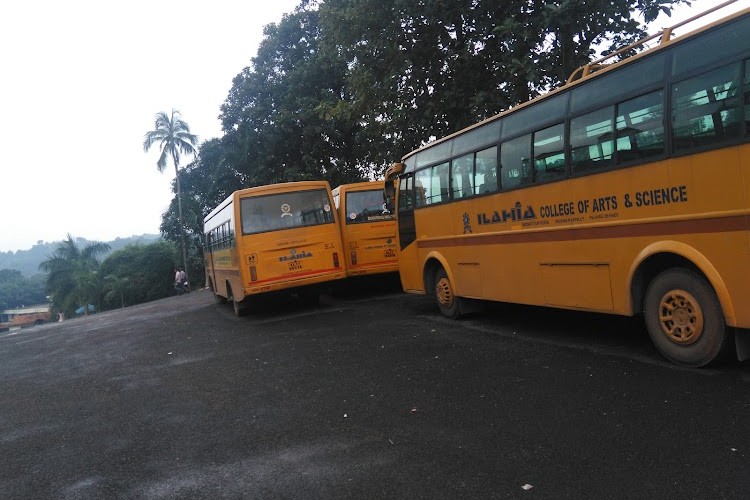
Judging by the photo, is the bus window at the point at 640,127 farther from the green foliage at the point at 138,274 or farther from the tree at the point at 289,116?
the green foliage at the point at 138,274

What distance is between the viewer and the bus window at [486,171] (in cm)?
809

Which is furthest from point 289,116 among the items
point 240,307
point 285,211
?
point 285,211

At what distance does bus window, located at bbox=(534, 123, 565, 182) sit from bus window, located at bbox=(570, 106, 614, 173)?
0.62 ft

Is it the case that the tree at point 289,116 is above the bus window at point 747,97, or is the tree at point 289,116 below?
above

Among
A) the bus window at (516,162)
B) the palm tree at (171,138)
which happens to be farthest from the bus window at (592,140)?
the palm tree at (171,138)

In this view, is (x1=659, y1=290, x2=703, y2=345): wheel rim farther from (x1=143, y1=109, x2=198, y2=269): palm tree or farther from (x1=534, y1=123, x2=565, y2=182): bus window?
(x1=143, y1=109, x2=198, y2=269): palm tree

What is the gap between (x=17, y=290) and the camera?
87.0m

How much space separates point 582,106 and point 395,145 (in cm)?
792

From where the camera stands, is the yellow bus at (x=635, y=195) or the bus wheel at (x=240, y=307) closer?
the yellow bus at (x=635, y=195)

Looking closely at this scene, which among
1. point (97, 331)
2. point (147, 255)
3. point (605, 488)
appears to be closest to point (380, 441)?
point (605, 488)

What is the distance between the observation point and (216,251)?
1677 cm

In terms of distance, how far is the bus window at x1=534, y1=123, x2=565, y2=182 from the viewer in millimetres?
6797

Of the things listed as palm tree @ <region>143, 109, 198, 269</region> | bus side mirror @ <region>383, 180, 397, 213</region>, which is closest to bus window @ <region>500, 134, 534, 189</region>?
bus side mirror @ <region>383, 180, 397, 213</region>

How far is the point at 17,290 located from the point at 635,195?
325 feet
